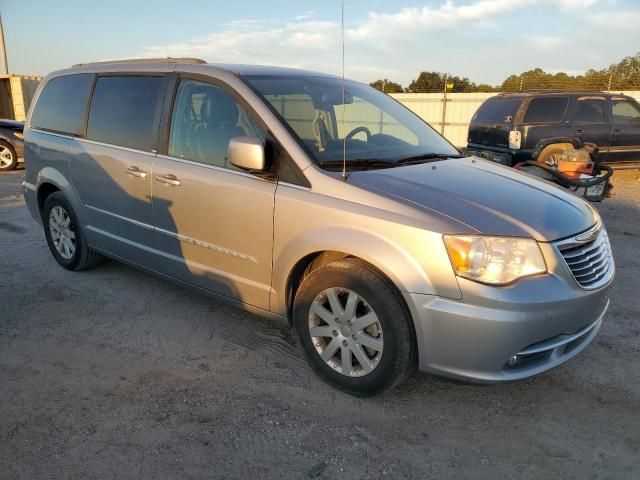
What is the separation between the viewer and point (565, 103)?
10.2 meters

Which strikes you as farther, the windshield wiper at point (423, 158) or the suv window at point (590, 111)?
the suv window at point (590, 111)

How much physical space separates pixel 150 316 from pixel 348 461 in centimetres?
216

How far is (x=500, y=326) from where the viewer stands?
93.4 inches

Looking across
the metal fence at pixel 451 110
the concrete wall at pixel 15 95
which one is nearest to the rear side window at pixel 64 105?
the metal fence at pixel 451 110

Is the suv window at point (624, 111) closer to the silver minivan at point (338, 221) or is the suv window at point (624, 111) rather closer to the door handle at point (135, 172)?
the silver minivan at point (338, 221)

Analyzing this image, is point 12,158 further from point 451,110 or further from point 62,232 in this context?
point 451,110

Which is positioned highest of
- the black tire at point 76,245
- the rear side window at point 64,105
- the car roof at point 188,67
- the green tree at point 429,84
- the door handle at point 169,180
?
the green tree at point 429,84

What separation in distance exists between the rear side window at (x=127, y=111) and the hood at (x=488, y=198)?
1.73 meters

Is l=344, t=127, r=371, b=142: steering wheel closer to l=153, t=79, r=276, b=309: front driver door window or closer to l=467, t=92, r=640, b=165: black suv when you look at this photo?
l=153, t=79, r=276, b=309: front driver door window

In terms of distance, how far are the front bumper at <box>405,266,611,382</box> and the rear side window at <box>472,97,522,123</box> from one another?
8.28 m

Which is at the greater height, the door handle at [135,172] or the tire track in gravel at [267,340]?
the door handle at [135,172]

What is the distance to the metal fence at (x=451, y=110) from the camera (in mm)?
18078

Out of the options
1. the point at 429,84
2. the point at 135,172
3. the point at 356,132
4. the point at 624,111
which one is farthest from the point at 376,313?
the point at 429,84

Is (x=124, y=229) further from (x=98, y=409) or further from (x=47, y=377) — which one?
(x=98, y=409)
